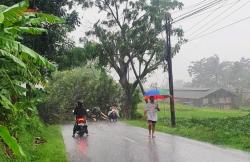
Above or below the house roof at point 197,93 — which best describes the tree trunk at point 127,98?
below

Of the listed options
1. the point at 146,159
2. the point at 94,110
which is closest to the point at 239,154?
the point at 146,159

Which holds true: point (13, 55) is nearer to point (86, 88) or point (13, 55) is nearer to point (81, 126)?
point (81, 126)

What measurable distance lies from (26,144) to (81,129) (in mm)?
7091

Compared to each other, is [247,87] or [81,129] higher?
[247,87]

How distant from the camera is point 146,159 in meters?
13.5

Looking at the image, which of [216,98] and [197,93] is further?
[197,93]

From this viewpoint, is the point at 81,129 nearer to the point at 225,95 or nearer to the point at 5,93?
the point at 5,93

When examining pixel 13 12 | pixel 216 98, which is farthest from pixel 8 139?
pixel 216 98

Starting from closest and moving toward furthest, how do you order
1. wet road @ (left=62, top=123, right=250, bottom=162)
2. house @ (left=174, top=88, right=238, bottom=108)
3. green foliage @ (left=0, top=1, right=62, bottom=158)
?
green foliage @ (left=0, top=1, right=62, bottom=158), wet road @ (left=62, top=123, right=250, bottom=162), house @ (left=174, top=88, right=238, bottom=108)

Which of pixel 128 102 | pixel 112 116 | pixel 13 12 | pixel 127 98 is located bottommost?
pixel 112 116

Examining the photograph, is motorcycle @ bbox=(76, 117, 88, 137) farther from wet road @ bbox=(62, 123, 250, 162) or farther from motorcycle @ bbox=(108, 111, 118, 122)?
motorcycle @ bbox=(108, 111, 118, 122)

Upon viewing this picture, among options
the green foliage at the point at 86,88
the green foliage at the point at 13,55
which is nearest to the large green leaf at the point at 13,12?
the green foliage at the point at 13,55

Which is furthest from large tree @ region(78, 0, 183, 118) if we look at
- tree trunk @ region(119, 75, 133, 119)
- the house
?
the house

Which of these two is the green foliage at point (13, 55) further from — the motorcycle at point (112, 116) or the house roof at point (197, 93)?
the house roof at point (197, 93)
